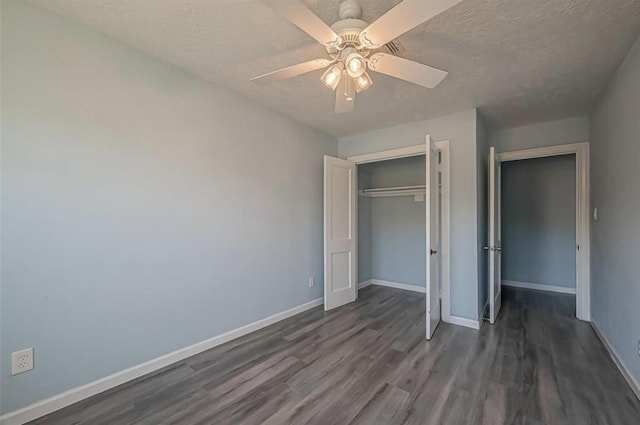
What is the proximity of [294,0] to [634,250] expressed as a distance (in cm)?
278

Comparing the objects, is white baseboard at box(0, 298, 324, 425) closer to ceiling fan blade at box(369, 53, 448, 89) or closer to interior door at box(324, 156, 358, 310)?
interior door at box(324, 156, 358, 310)

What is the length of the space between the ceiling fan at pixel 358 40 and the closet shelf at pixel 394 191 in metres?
2.84

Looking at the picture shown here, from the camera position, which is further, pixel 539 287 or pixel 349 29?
pixel 539 287

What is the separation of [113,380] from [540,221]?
6232 mm

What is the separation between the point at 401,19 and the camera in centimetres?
130

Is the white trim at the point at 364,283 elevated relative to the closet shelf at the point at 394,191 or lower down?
lower down

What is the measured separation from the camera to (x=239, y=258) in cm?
291

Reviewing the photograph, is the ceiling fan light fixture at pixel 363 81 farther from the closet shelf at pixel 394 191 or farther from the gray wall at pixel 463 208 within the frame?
the closet shelf at pixel 394 191

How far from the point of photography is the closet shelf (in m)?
4.60

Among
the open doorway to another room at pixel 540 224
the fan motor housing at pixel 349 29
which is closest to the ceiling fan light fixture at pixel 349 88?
the fan motor housing at pixel 349 29

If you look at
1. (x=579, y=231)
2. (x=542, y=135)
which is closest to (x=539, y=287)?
(x=579, y=231)

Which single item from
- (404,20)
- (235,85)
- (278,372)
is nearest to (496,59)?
(404,20)

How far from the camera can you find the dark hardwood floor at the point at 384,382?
1.78m

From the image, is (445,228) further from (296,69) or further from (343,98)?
(296,69)
